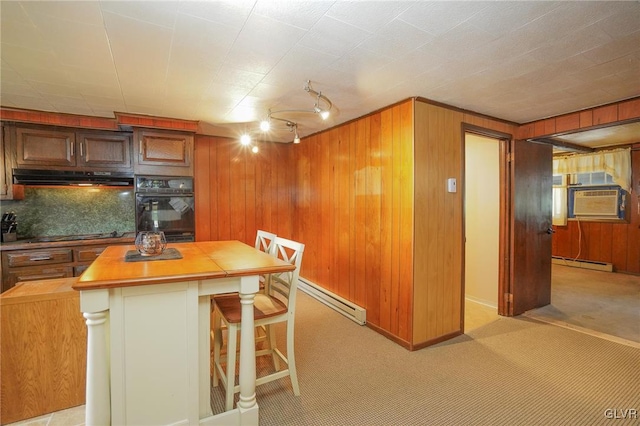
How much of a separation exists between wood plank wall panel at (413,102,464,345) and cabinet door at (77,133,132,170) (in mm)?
3125

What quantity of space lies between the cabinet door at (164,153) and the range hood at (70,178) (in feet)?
0.88

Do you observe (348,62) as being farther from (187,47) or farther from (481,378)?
(481,378)

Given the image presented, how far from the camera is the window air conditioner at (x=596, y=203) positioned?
5469 mm

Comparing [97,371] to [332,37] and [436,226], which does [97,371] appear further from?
[436,226]

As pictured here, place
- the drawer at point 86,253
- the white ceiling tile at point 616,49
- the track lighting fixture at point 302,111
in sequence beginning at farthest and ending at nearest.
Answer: the drawer at point 86,253 → the track lighting fixture at point 302,111 → the white ceiling tile at point 616,49

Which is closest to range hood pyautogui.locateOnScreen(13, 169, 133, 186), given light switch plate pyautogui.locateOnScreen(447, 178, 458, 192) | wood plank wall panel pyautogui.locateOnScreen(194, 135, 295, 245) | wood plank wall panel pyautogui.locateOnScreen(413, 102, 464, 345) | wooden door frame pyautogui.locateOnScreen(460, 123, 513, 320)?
wood plank wall panel pyautogui.locateOnScreen(194, 135, 295, 245)

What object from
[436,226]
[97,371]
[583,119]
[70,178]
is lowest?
[97,371]

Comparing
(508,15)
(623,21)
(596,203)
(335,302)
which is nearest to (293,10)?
(508,15)

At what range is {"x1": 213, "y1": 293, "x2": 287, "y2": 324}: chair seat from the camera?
187 centimetres

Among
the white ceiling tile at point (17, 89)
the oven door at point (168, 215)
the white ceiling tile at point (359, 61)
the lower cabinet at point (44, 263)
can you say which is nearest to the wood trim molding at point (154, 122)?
the white ceiling tile at point (17, 89)

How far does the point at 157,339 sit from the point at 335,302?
7.51ft

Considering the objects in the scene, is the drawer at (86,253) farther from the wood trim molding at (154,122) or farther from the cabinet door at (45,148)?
the wood trim molding at (154,122)

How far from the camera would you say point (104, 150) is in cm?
332

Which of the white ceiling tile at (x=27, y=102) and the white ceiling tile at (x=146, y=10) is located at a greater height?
the white ceiling tile at (x=27, y=102)
